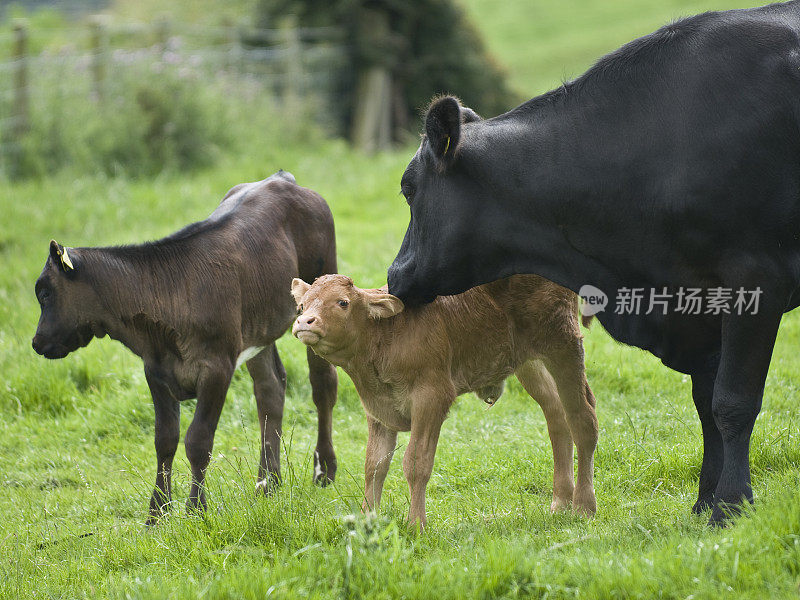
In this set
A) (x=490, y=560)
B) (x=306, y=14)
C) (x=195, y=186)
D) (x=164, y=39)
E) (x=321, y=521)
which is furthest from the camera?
(x=306, y=14)

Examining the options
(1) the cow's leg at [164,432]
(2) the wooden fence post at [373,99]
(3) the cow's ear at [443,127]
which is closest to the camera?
(3) the cow's ear at [443,127]

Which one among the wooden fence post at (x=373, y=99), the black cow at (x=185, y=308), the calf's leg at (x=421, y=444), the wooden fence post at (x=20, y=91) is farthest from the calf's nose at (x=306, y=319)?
the wooden fence post at (x=373, y=99)

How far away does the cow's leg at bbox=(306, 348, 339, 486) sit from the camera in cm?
600

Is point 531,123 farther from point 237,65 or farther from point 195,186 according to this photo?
point 237,65

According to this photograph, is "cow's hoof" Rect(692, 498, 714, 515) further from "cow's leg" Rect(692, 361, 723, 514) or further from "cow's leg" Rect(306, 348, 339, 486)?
"cow's leg" Rect(306, 348, 339, 486)

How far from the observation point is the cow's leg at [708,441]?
15.7ft

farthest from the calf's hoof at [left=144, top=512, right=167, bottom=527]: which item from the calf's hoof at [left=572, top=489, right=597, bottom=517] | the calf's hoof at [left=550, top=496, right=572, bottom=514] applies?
the calf's hoof at [left=572, top=489, right=597, bottom=517]

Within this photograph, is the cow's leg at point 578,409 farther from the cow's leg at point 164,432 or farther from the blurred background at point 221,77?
the blurred background at point 221,77

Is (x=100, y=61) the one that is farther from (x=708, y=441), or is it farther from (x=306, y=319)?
(x=708, y=441)

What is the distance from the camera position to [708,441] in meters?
4.84

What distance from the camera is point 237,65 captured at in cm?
1741

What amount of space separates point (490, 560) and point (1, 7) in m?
26.1

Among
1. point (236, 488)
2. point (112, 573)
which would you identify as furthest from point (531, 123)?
point (112, 573)

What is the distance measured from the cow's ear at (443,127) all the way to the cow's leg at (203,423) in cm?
166
